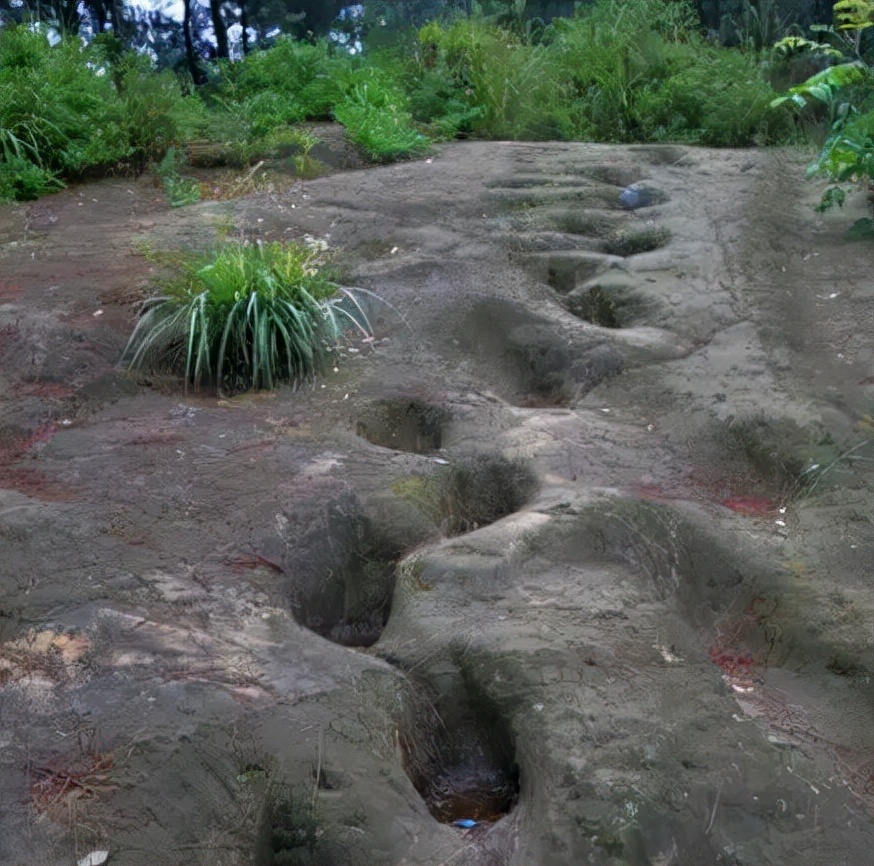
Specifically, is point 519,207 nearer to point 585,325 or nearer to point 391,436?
point 585,325

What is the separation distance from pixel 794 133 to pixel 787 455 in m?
5.09

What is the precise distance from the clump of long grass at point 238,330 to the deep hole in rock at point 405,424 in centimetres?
48

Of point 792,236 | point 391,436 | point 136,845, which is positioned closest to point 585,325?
point 391,436

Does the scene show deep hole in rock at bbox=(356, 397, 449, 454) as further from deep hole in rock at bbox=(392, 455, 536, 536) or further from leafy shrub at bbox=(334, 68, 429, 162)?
leafy shrub at bbox=(334, 68, 429, 162)

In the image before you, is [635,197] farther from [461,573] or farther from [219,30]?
[219,30]

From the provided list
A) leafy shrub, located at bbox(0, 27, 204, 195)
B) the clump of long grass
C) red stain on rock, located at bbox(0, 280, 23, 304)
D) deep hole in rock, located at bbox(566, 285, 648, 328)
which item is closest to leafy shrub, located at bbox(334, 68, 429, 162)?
leafy shrub, located at bbox(0, 27, 204, 195)

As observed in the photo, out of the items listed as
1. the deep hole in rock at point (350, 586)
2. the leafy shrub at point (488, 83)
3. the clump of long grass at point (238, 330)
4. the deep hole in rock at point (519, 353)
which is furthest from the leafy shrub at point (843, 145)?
the deep hole in rock at point (350, 586)

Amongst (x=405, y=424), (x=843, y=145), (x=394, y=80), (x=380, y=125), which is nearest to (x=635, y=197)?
(x=843, y=145)

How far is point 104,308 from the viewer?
6160 mm

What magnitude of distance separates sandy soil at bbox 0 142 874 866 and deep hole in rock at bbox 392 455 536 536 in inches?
0.6

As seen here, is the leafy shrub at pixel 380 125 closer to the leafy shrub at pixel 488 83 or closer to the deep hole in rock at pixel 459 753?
the leafy shrub at pixel 488 83

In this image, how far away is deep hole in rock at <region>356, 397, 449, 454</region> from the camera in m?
5.34

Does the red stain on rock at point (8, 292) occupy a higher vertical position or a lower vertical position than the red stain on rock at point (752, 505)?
higher

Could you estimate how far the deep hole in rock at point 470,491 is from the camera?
468 centimetres
